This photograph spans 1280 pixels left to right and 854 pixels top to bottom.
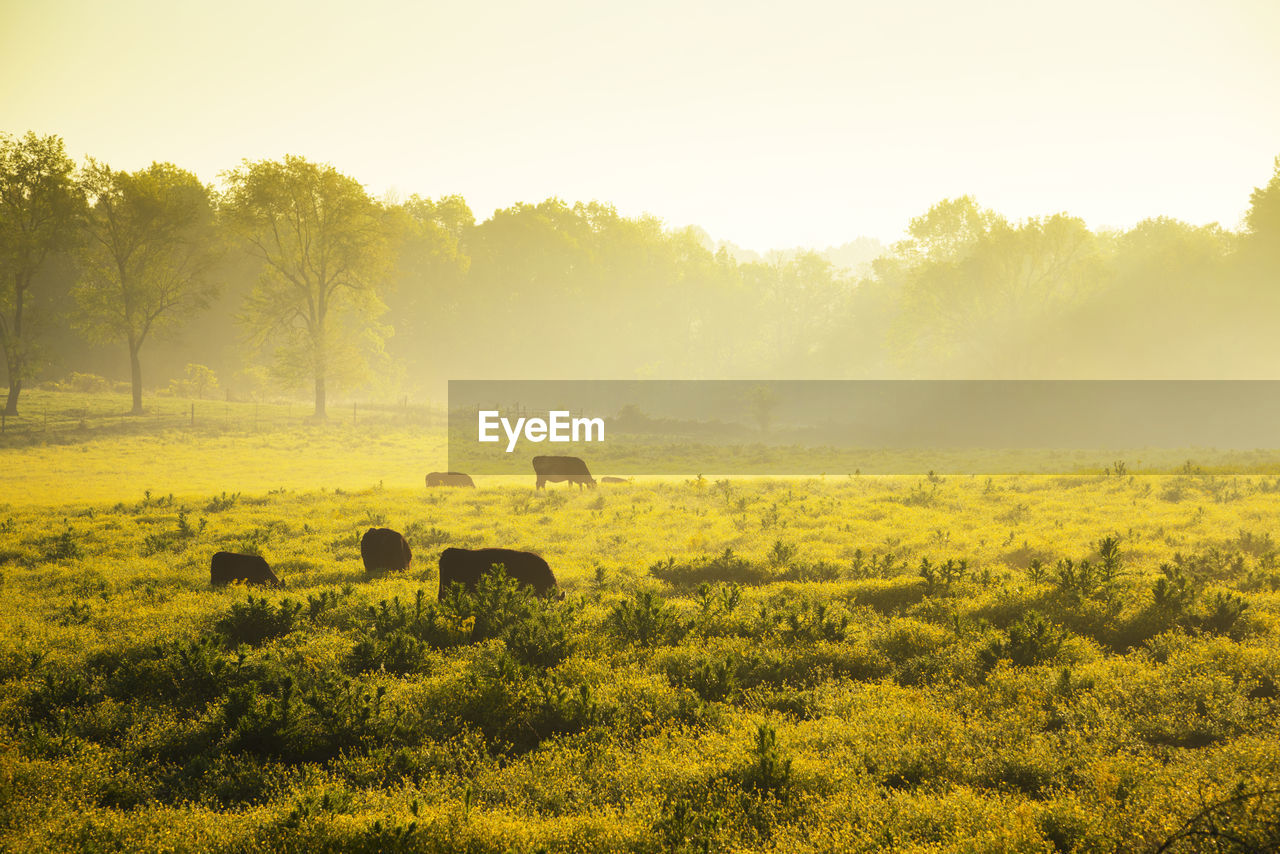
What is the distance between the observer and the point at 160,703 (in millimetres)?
7941

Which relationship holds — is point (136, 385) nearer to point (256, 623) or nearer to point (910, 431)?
point (256, 623)

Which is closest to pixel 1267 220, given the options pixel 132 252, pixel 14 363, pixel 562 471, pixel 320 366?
pixel 562 471

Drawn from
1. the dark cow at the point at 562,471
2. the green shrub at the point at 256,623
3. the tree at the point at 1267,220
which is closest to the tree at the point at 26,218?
the dark cow at the point at 562,471

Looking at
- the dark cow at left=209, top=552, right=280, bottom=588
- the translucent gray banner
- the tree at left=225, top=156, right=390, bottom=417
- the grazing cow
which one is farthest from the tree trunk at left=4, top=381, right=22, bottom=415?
the dark cow at left=209, top=552, right=280, bottom=588

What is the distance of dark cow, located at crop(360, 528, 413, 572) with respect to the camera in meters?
13.8

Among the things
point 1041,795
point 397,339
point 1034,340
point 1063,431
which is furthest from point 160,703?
point 397,339

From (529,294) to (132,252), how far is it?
142 feet

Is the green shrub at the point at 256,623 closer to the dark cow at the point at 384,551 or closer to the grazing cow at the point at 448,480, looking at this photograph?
the dark cow at the point at 384,551

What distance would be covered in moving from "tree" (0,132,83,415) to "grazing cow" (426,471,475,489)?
31.6m

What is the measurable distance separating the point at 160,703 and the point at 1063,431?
195 ft

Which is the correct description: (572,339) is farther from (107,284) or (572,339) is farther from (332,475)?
(332,475)

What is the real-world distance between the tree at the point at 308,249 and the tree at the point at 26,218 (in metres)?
9.58

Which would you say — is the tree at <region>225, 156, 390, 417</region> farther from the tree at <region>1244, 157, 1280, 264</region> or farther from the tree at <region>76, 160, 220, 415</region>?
the tree at <region>1244, 157, 1280, 264</region>

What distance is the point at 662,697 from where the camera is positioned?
792 centimetres
